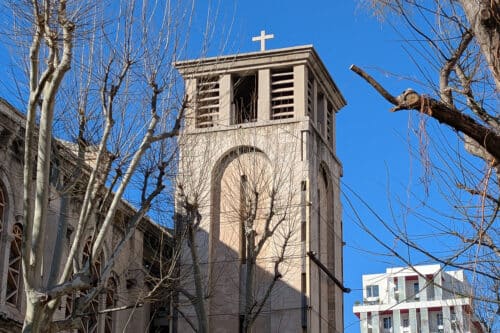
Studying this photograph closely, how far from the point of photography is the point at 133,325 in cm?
3102

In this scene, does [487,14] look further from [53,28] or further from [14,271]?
[14,271]

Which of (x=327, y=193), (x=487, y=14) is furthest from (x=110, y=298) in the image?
(x=487, y=14)

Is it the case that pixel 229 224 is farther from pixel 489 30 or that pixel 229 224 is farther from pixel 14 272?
pixel 489 30

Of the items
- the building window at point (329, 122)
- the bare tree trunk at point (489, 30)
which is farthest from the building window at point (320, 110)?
the bare tree trunk at point (489, 30)

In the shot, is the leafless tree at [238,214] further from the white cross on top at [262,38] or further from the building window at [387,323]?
the building window at [387,323]

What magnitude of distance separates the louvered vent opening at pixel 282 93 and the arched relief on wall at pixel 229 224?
1.58m

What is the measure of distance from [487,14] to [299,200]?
944 inches

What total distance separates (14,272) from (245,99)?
1363 centimetres

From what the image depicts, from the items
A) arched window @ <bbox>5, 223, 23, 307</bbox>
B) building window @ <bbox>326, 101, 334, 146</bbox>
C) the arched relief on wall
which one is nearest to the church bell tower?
the arched relief on wall

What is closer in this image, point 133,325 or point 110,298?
point 110,298

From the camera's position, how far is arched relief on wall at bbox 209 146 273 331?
31375mm

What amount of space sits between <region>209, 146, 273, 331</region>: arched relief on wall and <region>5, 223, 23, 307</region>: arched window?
807 centimetres

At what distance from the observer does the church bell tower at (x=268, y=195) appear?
30609mm

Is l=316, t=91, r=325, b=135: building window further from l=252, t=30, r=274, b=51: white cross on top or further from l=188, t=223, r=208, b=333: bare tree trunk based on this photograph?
l=188, t=223, r=208, b=333: bare tree trunk
